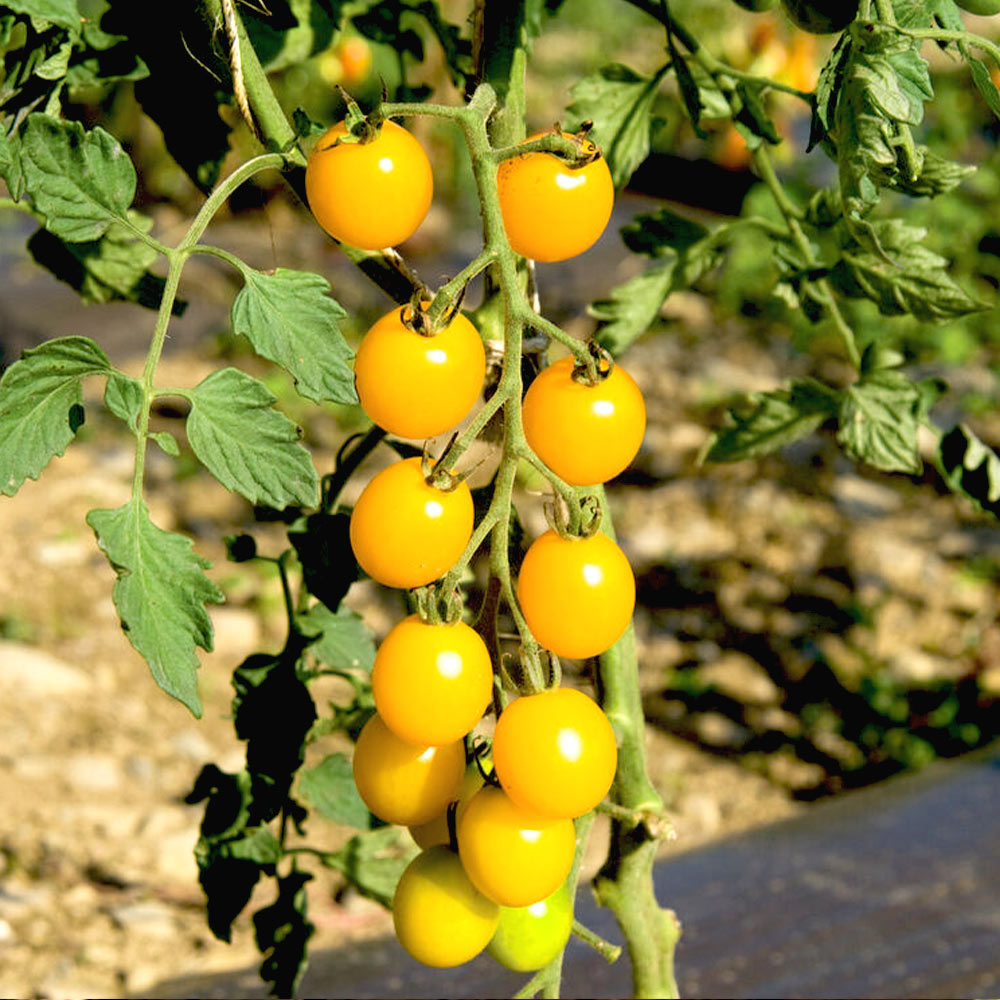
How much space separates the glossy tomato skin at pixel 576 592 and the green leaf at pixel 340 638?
29 cm

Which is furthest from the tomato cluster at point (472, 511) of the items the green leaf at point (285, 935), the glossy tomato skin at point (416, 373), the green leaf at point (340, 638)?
the green leaf at point (285, 935)

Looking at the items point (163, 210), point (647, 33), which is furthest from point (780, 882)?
point (647, 33)

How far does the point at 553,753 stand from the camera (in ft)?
2.15

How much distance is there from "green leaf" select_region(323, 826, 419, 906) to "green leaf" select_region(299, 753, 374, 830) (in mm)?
98

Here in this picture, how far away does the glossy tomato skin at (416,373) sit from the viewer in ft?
2.03

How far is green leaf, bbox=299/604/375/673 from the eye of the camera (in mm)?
924

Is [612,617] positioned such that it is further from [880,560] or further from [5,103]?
[880,560]

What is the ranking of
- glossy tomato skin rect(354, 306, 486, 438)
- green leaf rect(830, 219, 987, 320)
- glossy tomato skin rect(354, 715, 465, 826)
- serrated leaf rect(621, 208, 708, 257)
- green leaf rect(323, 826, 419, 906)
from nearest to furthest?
1. glossy tomato skin rect(354, 306, 486, 438)
2. glossy tomato skin rect(354, 715, 465, 826)
3. green leaf rect(830, 219, 987, 320)
4. serrated leaf rect(621, 208, 708, 257)
5. green leaf rect(323, 826, 419, 906)

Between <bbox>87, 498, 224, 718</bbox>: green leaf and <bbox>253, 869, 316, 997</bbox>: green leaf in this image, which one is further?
<bbox>253, 869, 316, 997</bbox>: green leaf

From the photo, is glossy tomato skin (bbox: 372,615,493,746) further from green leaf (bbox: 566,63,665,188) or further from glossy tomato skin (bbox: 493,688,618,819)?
green leaf (bbox: 566,63,665,188)

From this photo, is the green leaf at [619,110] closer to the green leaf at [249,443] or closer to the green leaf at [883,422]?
the green leaf at [883,422]

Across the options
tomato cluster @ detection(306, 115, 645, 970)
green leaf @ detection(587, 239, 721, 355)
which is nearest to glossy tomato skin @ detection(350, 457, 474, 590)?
tomato cluster @ detection(306, 115, 645, 970)

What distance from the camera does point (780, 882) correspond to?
5.53 feet

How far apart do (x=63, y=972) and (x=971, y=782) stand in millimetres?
1278
